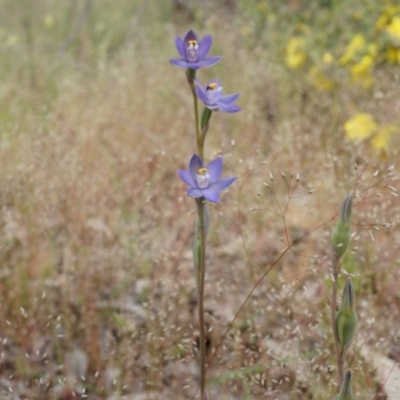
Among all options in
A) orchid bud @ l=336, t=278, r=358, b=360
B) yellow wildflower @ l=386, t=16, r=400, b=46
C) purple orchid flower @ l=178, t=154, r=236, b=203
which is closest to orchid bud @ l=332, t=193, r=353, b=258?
orchid bud @ l=336, t=278, r=358, b=360

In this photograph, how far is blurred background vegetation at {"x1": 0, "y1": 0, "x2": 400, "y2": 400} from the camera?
5.36 ft

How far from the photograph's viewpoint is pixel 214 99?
1097 millimetres

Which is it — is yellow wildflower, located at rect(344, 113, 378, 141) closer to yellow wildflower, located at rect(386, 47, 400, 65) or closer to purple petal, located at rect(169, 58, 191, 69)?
yellow wildflower, located at rect(386, 47, 400, 65)

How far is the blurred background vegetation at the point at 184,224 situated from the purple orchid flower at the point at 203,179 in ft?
0.48

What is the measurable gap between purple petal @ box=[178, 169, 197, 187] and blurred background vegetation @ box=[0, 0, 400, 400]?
0.19 metres

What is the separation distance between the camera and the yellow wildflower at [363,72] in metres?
3.31

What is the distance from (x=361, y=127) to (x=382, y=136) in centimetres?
14

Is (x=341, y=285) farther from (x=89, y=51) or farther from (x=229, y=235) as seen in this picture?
(x=89, y=51)

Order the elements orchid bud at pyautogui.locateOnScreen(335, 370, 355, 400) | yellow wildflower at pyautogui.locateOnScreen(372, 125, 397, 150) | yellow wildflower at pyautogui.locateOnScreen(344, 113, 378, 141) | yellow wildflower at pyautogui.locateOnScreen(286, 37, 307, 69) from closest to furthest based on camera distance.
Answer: orchid bud at pyautogui.locateOnScreen(335, 370, 355, 400)
yellow wildflower at pyautogui.locateOnScreen(372, 125, 397, 150)
yellow wildflower at pyautogui.locateOnScreen(344, 113, 378, 141)
yellow wildflower at pyautogui.locateOnScreen(286, 37, 307, 69)

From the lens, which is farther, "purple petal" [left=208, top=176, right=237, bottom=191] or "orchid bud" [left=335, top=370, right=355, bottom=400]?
"purple petal" [left=208, top=176, right=237, bottom=191]

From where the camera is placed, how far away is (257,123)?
3.42m

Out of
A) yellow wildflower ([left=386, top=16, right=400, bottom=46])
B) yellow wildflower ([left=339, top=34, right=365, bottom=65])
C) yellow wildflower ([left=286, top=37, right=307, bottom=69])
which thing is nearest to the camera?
yellow wildflower ([left=386, top=16, right=400, bottom=46])

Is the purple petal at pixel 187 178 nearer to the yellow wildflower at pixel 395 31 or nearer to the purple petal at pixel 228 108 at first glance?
the purple petal at pixel 228 108

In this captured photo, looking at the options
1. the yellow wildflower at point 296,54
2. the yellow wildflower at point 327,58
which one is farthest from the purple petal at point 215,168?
the yellow wildflower at point 296,54
